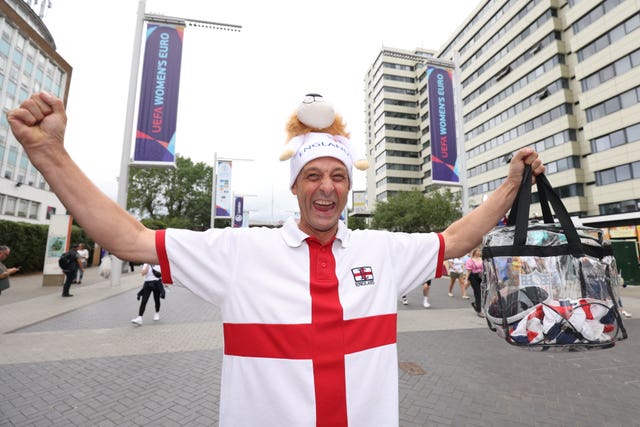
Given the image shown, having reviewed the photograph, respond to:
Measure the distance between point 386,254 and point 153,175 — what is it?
49.6m

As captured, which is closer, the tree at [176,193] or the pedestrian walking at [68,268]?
the pedestrian walking at [68,268]

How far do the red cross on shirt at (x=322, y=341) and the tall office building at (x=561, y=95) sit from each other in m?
13.5

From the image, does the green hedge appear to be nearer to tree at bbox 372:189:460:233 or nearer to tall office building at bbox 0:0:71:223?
tall office building at bbox 0:0:71:223

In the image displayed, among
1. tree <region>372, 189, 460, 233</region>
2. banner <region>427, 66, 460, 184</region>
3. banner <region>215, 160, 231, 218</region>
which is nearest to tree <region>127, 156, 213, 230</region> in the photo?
banner <region>215, 160, 231, 218</region>

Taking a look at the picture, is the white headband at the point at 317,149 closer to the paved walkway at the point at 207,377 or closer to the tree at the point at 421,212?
the paved walkway at the point at 207,377

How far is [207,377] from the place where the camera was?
480 centimetres

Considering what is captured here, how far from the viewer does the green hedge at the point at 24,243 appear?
16.6 metres

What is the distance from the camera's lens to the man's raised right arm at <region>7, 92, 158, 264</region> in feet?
4.21

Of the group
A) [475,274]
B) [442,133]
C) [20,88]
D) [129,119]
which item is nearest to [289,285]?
[475,274]

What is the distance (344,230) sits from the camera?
171cm

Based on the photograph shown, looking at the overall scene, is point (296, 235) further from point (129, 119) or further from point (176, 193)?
point (176, 193)

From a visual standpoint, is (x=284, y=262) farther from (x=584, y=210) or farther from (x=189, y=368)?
(x=584, y=210)

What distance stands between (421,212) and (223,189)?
2093 centimetres

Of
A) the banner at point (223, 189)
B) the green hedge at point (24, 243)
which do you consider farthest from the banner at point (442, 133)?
the banner at point (223, 189)
